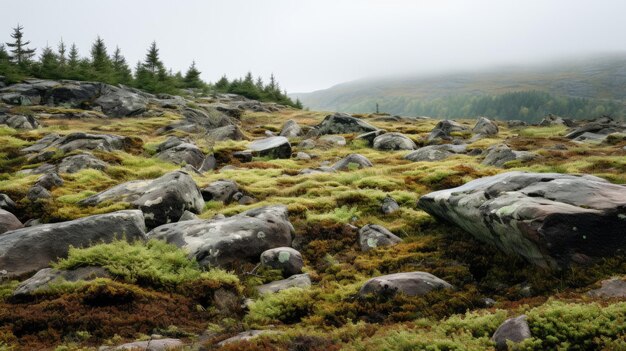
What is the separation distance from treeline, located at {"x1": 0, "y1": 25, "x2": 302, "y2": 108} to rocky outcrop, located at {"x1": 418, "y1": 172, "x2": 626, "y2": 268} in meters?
68.0

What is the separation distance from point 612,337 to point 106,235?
1087 centimetres

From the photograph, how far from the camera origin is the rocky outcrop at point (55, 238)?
9312 mm

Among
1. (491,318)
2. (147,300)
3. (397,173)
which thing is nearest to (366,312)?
(491,318)

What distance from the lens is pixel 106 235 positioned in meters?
10.5

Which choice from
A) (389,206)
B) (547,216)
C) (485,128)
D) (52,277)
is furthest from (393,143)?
(52,277)

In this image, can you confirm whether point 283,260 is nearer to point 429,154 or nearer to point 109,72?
point 429,154

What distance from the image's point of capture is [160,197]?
13.6 m

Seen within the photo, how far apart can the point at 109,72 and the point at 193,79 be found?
23.1 m

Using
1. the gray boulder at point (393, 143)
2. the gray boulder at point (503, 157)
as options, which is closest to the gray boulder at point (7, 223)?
the gray boulder at point (503, 157)

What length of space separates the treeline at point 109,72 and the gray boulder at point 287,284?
2580 inches

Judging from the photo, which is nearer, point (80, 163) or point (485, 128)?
point (80, 163)

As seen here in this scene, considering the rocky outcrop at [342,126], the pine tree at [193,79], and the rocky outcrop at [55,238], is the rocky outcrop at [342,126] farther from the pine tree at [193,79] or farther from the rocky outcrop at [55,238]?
the pine tree at [193,79]

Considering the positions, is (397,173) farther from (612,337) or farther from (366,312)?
(612,337)

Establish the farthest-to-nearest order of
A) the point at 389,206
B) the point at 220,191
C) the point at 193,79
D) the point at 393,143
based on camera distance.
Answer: the point at 193,79 → the point at 393,143 → the point at 220,191 → the point at 389,206
